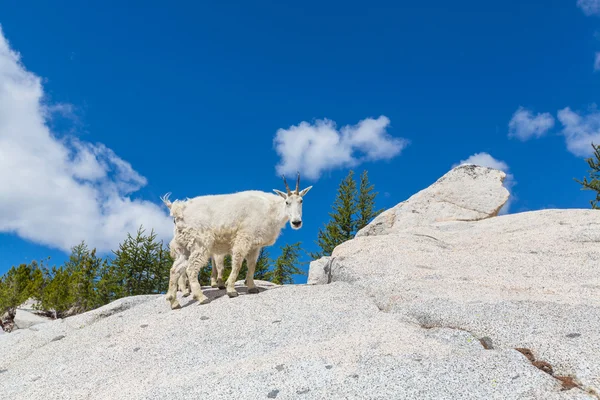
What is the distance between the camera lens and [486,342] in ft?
23.6

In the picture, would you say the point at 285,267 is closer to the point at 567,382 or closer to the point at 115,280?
the point at 115,280

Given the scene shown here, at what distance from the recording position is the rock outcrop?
20.0 ft

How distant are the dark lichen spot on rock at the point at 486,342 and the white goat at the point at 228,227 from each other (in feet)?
18.9

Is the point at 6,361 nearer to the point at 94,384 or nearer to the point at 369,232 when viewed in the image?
the point at 94,384

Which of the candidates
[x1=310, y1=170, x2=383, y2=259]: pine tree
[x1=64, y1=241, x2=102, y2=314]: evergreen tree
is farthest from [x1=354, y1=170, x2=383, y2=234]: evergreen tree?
[x1=64, y1=241, x2=102, y2=314]: evergreen tree

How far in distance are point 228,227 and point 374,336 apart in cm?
582

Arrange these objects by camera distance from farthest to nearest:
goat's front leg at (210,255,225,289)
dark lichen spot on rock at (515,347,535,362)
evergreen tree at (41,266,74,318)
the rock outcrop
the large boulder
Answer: evergreen tree at (41,266,74,318) → the large boulder → goat's front leg at (210,255,225,289) → dark lichen spot on rock at (515,347,535,362) → the rock outcrop

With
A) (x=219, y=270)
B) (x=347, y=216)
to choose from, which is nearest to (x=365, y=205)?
(x=347, y=216)

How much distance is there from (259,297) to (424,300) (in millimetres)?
4314

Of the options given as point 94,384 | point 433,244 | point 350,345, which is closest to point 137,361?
point 94,384

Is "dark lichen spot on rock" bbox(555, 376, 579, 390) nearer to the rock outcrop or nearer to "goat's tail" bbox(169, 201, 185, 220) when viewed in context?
the rock outcrop

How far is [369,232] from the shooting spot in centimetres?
2062

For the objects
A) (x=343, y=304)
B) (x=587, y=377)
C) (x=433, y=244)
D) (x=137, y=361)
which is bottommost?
(x=587, y=377)

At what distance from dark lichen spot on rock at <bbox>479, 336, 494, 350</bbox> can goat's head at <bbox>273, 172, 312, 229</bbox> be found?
226 inches
